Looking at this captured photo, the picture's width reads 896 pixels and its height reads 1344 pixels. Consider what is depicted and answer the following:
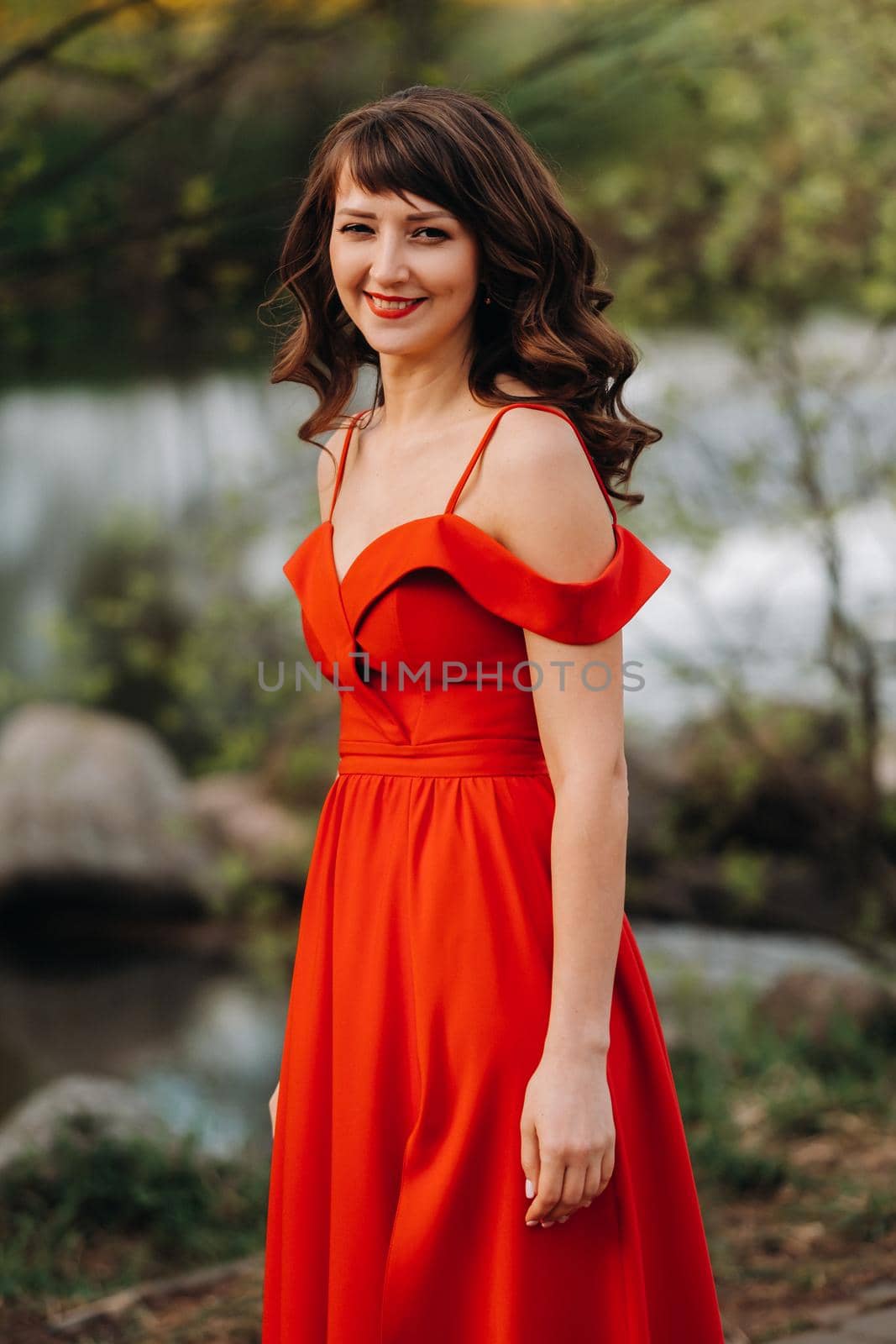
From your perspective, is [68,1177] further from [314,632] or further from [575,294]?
[575,294]

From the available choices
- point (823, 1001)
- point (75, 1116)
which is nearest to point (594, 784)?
point (75, 1116)

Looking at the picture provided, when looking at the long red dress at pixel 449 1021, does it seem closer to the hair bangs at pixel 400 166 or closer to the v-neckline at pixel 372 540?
the v-neckline at pixel 372 540

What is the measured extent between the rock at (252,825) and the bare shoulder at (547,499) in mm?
4173

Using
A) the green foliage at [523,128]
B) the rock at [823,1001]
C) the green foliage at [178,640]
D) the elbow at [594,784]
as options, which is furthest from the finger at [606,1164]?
the green foliage at [178,640]

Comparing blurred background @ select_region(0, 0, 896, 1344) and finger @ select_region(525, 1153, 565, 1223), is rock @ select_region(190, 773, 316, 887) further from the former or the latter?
finger @ select_region(525, 1153, 565, 1223)

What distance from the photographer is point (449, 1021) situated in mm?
1436

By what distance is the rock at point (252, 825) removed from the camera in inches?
219

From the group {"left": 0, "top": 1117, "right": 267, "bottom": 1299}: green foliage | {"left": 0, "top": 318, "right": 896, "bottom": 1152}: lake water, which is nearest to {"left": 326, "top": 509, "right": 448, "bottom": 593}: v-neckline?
{"left": 0, "top": 1117, "right": 267, "bottom": 1299}: green foliage

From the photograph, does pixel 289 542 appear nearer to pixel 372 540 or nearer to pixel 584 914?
pixel 372 540

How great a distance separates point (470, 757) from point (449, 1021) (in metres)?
0.27

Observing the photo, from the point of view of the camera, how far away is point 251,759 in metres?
5.44

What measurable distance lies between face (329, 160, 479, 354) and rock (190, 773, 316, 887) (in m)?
4.10

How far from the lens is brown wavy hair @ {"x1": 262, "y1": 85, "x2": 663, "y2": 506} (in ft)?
4.82

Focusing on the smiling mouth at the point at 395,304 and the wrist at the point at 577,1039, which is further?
the smiling mouth at the point at 395,304
